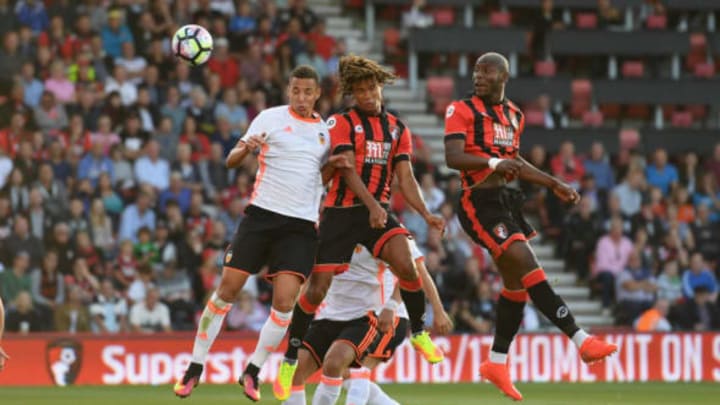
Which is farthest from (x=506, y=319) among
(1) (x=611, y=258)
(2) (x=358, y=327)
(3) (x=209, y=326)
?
(1) (x=611, y=258)

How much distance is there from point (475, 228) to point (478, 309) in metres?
8.26

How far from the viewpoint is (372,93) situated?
38.4 ft

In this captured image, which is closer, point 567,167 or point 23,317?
point 23,317

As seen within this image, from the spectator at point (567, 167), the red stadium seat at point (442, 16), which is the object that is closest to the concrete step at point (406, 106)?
the red stadium seat at point (442, 16)

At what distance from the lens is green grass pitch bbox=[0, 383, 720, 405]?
581 inches

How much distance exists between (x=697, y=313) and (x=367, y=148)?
10523mm

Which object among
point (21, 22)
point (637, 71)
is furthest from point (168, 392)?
point (637, 71)

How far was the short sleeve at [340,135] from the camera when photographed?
11594 mm

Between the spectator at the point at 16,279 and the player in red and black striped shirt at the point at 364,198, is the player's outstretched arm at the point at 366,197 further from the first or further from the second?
the spectator at the point at 16,279

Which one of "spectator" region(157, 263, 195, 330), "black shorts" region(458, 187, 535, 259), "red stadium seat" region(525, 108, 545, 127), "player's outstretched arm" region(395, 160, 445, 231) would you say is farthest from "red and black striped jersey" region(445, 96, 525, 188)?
"red stadium seat" region(525, 108, 545, 127)

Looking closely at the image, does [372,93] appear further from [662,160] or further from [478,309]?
[662,160]

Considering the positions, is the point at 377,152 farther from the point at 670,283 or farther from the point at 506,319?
the point at 670,283

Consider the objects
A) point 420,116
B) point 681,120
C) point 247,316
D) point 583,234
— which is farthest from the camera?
point 681,120

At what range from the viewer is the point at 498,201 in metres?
12.0
